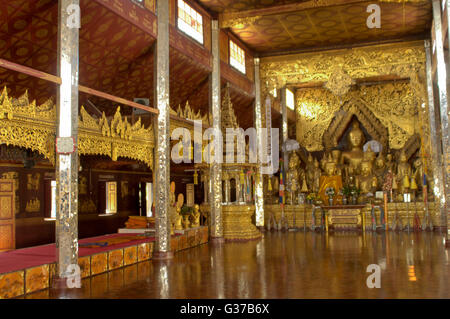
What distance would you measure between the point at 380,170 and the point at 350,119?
8.04 ft

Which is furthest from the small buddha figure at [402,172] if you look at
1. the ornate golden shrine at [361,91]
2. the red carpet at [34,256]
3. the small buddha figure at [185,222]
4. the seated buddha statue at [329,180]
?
the red carpet at [34,256]

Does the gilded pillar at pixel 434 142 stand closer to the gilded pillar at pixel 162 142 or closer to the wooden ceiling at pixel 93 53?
the wooden ceiling at pixel 93 53

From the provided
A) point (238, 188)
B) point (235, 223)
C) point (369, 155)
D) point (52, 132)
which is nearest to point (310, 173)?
point (369, 155)

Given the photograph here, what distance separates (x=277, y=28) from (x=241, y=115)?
118 inches

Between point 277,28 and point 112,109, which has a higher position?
point 277,28

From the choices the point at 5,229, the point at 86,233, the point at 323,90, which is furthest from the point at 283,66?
the point at 5,229

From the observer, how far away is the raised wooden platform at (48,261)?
207 inches

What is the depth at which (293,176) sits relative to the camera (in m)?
15.3

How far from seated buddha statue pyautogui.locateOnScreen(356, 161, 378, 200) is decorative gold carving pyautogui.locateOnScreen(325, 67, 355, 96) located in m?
2.83

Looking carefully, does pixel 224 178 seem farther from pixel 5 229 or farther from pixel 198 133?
A: pixel 5 229

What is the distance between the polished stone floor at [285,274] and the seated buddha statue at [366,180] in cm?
538

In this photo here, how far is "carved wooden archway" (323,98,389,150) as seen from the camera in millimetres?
16453

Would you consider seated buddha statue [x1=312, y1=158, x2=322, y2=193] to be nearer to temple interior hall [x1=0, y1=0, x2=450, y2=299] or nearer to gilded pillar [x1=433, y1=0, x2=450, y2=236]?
temple interior hall [x1=0, y1=0, x2=450, y2=299]

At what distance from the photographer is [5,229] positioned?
30.9 feet
